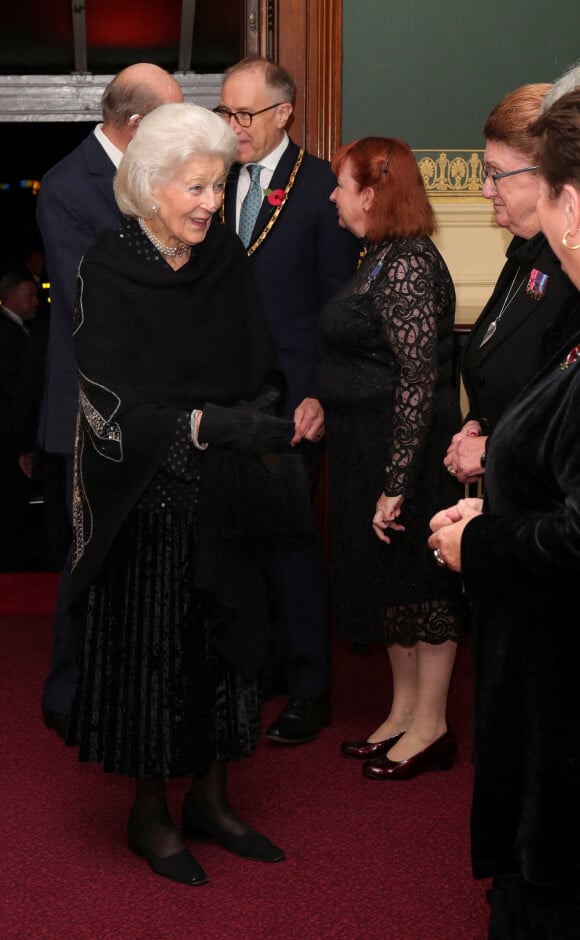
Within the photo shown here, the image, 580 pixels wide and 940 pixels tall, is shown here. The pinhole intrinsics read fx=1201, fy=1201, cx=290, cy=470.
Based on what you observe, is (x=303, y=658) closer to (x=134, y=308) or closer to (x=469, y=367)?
(x=469, y=367)

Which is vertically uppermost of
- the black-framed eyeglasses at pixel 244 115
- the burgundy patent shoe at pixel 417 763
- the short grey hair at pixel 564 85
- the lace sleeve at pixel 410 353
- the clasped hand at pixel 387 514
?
the black-framed eyeglasses at pixel 244 115

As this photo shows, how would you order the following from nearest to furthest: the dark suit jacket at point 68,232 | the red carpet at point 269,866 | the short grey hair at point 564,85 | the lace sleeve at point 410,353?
the short grey hair at point 564,85 < the red carpet at point 269,866 < the lace sleeve at point 410,353 < the dark suit jacket at point 68,232

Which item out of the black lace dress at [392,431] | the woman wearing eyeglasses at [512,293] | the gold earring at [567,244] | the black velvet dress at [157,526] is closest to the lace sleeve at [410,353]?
the black lace dress at [392,431]

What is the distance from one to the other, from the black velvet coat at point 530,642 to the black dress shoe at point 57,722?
2.04 m

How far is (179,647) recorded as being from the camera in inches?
103

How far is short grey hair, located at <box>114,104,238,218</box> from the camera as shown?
2.50 m

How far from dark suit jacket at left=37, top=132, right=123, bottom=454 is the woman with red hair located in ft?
2.21

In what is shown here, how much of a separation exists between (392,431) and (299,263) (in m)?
0.69

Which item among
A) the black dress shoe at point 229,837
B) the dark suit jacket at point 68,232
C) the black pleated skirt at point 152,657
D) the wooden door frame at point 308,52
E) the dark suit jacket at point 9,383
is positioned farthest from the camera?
the dark suit jacket at point 9,383

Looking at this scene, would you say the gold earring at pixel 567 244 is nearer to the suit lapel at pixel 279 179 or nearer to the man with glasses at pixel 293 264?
the man with glasses at pixel 293 264

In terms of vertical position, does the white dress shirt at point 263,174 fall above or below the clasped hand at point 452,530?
above

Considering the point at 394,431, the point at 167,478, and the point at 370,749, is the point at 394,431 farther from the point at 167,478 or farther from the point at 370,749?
the point at 370,749

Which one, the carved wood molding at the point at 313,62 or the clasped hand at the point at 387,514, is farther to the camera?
the carved wood molding at the point at 313,62

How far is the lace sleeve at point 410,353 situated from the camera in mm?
3027
